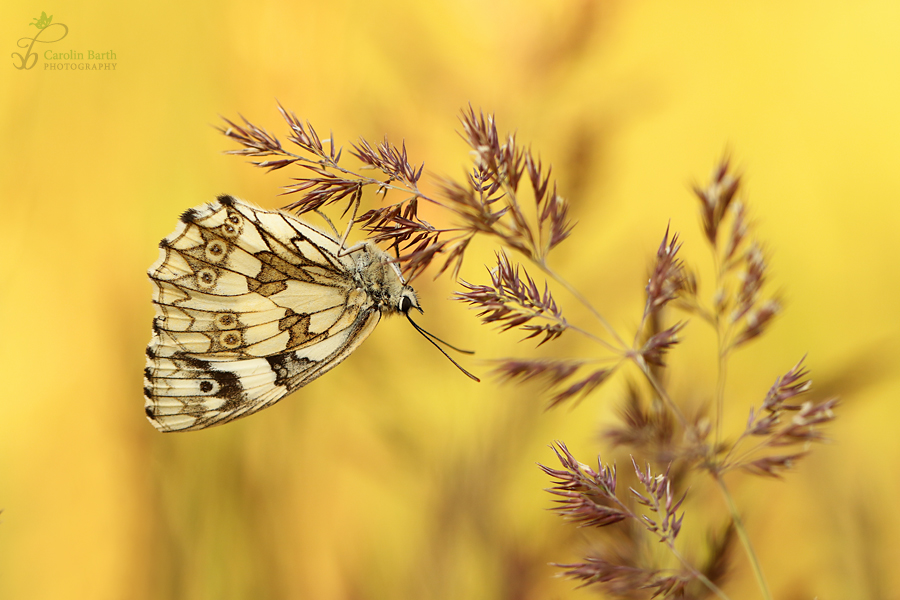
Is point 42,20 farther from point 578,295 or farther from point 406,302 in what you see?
point 578,295

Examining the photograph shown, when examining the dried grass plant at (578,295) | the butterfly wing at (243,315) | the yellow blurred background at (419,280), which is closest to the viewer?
the dried grass plant at (578,295)

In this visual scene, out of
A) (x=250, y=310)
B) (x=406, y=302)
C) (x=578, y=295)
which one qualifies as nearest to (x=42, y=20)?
(x=250, y=310)

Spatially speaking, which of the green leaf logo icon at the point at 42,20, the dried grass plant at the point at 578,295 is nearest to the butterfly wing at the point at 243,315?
the dried grass plant at the point at 578,295

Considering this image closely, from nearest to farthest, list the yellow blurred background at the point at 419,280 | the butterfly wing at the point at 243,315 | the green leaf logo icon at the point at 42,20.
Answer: the butterfly wing at the point at 243,315, the yellow blurred background at the point at 419,280, the green leaf logo icon at the point at 42,20

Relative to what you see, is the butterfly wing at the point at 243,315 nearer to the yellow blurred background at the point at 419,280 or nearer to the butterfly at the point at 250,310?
the butterfly at the point at 250,310

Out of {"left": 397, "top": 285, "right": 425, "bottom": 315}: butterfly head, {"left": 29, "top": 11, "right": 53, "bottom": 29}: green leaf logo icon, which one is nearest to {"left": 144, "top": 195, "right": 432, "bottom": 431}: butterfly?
{"left": 397, "top": 285, "right": 425, "bottom": 315}: butterfly head

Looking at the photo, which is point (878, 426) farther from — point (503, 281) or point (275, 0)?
point (275, 0)

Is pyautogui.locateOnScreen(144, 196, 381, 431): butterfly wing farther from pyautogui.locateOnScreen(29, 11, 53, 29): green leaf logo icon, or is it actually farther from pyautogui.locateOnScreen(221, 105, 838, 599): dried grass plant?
pyautogui.locateOnScreen(29, 11, 53, 29): green leaf logo icon
